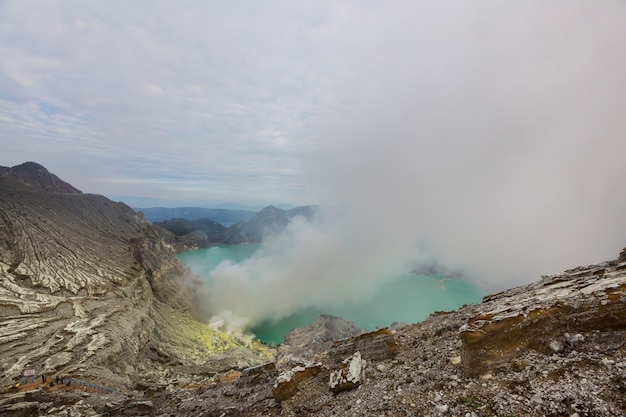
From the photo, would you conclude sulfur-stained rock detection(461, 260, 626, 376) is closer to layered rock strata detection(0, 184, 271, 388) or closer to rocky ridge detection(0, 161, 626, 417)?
rocky ridge detection(0, 161, 626, 417)

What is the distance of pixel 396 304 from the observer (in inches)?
5153

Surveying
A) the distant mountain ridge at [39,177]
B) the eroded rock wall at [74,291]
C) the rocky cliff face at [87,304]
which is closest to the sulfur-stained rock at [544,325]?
the rocky cliff face at [87,304]

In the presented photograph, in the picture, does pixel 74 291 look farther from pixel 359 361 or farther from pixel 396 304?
pixel 396 304

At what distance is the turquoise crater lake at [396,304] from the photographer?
332 ft

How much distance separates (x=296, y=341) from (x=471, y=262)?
152032mm

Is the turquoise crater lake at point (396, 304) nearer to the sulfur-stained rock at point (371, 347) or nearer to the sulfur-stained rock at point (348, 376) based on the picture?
the sulfur-stained rock at point (371, 347)

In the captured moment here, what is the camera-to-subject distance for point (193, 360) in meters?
51.6

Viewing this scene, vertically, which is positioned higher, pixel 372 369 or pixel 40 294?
pixel 372 369

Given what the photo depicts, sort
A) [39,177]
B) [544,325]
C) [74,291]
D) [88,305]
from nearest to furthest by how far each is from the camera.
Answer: [544,325]
[88,305]
[74,291]
[39,177]

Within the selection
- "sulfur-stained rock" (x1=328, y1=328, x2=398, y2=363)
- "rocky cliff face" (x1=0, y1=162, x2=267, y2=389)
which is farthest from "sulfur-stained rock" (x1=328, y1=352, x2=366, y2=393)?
"rocky cliff face" (x1=0, y1=162, x2=267, y2=389)

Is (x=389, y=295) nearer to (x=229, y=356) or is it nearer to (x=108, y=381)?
(x=229, y=356)

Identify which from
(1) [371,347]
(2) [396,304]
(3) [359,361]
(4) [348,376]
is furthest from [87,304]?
(2) [396,304]

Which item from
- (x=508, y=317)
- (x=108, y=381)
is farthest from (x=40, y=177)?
(x=508, y=317)

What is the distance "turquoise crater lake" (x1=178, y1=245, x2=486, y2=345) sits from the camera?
101 metres
